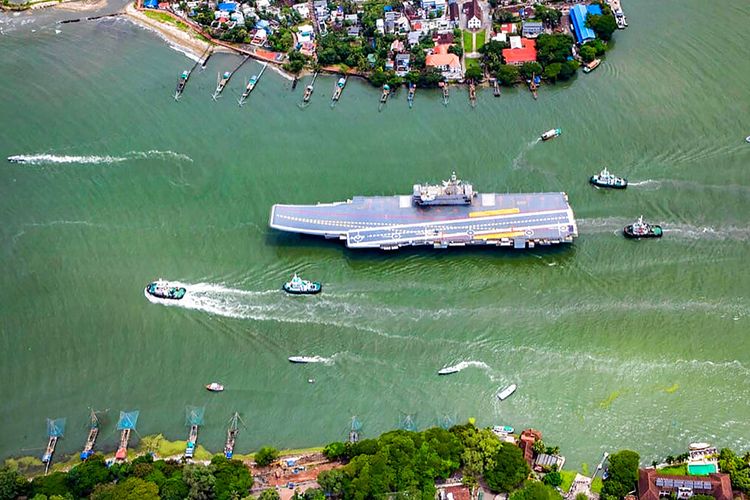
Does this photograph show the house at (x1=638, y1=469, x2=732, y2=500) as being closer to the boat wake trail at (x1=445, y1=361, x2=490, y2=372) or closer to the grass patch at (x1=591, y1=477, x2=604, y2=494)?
the grass patch at (x1=591, y1=477, x2=604, y2=494)

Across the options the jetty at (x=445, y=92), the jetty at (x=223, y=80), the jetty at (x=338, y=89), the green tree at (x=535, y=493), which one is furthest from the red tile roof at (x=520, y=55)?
the green tree at (x=535, y=493)

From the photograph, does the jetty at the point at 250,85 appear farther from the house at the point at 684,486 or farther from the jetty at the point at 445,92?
the house at the point at 684,486

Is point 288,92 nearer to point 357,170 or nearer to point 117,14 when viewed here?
point 357,170

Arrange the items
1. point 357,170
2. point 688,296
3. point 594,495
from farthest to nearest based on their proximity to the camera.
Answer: point 357,170 < point 688,296 < point 594,495

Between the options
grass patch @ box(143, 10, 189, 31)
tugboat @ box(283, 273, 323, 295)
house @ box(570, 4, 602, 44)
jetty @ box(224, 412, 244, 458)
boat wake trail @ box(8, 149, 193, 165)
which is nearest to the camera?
jetty @ box(224, 412, 244, 458)

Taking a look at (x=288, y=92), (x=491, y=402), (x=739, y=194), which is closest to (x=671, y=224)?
(x=739, y=194)

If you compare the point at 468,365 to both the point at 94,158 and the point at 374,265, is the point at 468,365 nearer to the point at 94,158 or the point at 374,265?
the point at 374,265

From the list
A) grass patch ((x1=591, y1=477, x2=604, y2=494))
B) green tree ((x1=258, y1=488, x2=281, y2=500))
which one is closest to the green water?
grass patch ((x1=591, y1=477, x2=604, y2=494))

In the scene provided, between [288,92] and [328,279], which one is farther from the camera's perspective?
[288,92]
